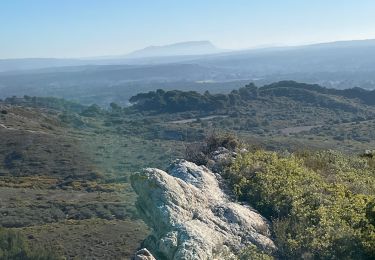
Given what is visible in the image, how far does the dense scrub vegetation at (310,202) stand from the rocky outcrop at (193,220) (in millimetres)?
335

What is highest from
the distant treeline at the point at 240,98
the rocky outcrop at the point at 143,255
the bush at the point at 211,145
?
the bush at the point at 211,145

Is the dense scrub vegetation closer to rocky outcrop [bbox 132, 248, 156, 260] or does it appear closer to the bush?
the bush

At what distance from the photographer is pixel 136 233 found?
2622 cm

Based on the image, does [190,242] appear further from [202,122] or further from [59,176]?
[202,122]

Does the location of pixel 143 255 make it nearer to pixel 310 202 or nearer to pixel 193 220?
pixel 193 220

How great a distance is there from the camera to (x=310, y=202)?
8.27 meters

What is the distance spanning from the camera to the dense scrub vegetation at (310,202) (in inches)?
279

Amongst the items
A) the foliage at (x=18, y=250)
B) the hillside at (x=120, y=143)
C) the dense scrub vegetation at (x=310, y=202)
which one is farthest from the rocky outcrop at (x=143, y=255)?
the foliage at (x=18, y=250)

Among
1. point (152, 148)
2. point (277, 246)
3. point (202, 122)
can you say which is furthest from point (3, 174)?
point (277, 246)

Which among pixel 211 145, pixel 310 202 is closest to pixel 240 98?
pixel 211 145

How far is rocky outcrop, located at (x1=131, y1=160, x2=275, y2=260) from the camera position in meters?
6.92

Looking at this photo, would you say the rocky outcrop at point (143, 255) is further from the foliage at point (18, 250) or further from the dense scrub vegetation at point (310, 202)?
the foliage at point (18, 250)

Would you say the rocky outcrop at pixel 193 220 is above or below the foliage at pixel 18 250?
above

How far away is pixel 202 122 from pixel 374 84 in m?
98.5
